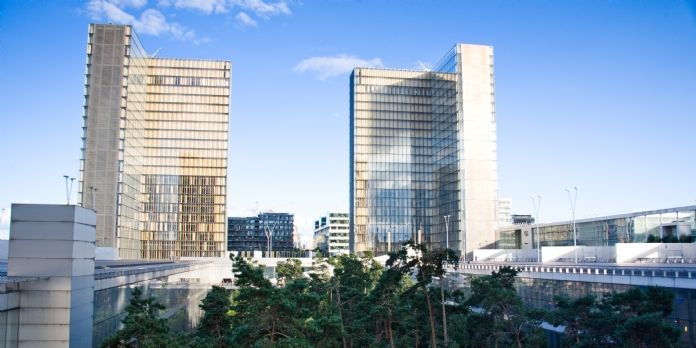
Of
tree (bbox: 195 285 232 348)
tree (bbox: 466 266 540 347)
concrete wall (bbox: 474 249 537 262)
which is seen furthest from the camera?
concrete wall (bbox: 474 249 537 262)

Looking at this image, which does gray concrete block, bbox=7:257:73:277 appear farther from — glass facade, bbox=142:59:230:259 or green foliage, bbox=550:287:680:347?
glass facade, bbox=142:59:230:259

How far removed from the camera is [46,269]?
88.8 feet

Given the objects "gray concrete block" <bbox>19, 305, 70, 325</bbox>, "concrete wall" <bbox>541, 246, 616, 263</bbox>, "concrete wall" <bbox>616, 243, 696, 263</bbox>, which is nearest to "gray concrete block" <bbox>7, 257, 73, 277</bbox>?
"gray concrete block" <bbox>19, 305, 70, 325</bbox>

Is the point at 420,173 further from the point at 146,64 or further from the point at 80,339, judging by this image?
the point at 80,339

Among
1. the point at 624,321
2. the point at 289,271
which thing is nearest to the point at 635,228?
the point at 289,271

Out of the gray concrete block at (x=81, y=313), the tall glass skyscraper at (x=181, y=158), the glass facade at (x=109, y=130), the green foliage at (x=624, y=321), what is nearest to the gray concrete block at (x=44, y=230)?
the gray concrete block at (x=81, y=313)

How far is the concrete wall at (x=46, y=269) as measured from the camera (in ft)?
87.2

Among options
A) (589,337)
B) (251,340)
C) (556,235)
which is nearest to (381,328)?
(589,337)

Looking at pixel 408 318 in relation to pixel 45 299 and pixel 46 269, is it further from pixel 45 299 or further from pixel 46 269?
pixel 46 269

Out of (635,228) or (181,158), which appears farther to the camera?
(181,158)

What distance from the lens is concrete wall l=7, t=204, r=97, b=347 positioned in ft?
87.2

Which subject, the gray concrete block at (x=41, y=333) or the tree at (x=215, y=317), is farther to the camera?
the tree at (x=215, y=317)

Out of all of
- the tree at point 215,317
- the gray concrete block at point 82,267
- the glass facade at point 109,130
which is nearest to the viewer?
the gray concrete block at point 82,267

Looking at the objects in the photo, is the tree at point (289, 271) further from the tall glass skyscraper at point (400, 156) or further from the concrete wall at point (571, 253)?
the tall glass skyscraper at point (400, 156)
